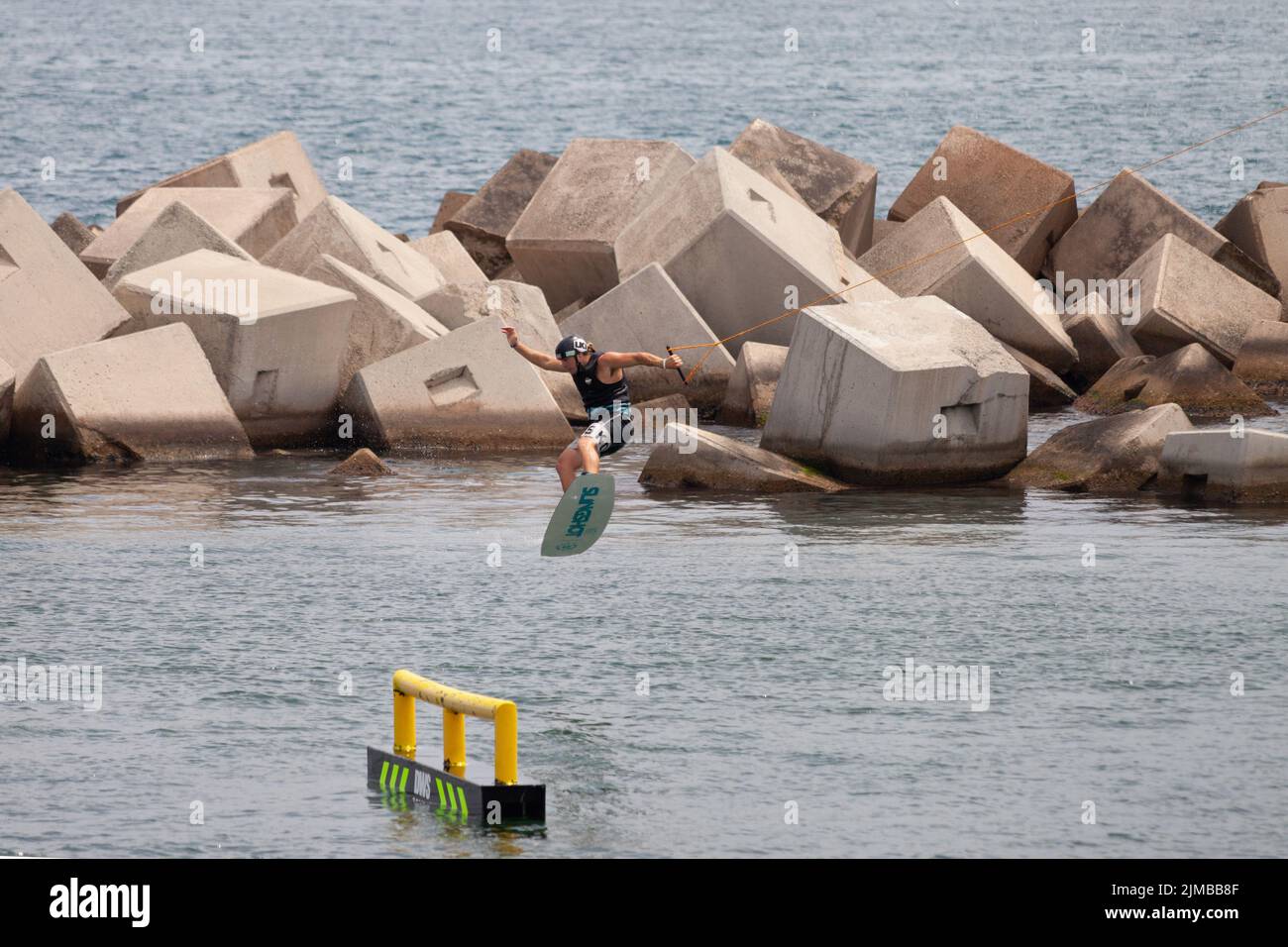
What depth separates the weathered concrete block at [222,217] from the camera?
2573cm

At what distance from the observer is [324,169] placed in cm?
7225

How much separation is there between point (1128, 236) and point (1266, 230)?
207 cm

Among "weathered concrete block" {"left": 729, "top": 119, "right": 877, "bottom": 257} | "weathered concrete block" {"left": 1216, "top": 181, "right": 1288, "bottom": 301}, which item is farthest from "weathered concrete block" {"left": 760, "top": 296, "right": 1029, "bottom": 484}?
"weathered concrete block" {"left": 1216, "top": 181, "right": 1288, "bottom": 301}

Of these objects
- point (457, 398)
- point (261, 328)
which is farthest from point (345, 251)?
point (261, 328)

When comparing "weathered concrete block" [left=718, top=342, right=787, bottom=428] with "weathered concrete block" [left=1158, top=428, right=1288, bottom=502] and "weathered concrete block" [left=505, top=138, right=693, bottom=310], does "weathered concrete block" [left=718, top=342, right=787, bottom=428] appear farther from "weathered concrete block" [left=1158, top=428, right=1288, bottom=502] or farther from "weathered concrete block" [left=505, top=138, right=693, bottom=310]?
"weathered concrete block" [left=1158, top=428, right=1288, bottom=502]

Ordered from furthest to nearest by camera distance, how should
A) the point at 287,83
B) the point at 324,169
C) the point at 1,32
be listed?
the point at 1,32 < the point at 287,83 < the point at 324,169

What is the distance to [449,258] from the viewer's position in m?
26.6

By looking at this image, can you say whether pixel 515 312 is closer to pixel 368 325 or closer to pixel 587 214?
pixel 368 325

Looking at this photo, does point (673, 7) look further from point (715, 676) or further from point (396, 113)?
point (715, 676)

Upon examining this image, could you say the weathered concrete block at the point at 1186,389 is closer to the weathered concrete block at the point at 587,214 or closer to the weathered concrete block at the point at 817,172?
the weathered concrete block at the point at 817,172

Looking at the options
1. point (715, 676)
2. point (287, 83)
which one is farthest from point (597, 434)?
point (287, 83)

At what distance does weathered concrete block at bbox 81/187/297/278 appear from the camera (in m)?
25.7

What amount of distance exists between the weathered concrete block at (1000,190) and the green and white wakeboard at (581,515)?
1339 cm
